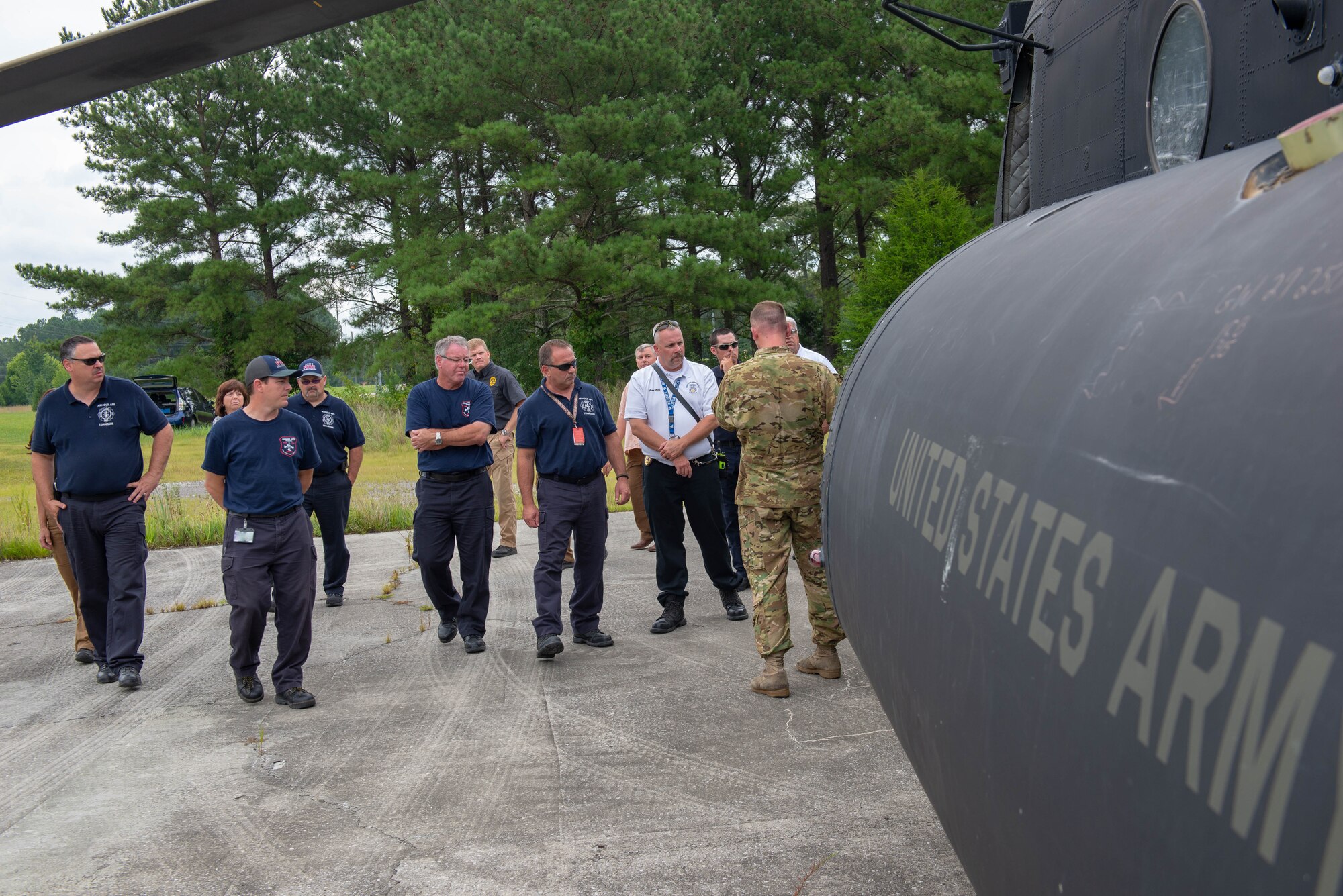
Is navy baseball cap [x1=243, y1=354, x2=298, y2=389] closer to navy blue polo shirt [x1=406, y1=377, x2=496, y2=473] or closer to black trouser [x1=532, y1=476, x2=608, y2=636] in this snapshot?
navy blue polo shirt [x1=406, y1=377, x2=496, y2=473]

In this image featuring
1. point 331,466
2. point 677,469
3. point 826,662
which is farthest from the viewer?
point 331,466

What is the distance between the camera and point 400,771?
4.36 metres

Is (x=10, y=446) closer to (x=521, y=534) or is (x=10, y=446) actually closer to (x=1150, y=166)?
(x=521, y=534)

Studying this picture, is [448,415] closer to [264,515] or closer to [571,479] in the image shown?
[571,479]

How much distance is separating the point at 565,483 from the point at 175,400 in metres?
34.7

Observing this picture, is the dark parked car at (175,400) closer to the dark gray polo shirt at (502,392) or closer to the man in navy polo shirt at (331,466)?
the dark gray polo shirt at (502,392)

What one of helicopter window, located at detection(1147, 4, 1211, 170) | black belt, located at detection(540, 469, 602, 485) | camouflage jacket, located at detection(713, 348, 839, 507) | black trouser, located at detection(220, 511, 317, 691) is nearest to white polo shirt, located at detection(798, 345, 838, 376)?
camouflage jacket, located at detection(713, 348, 839, 507)

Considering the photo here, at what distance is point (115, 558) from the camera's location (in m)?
5.75

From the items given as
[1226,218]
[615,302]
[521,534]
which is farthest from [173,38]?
[615,302]

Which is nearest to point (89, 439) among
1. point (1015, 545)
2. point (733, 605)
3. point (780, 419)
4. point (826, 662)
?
point (780, 419)

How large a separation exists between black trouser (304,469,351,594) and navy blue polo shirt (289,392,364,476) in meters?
0.09

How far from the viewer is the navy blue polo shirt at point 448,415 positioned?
6246 mm

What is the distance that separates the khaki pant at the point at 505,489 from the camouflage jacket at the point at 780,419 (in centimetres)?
438

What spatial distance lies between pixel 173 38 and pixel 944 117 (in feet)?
82.4
